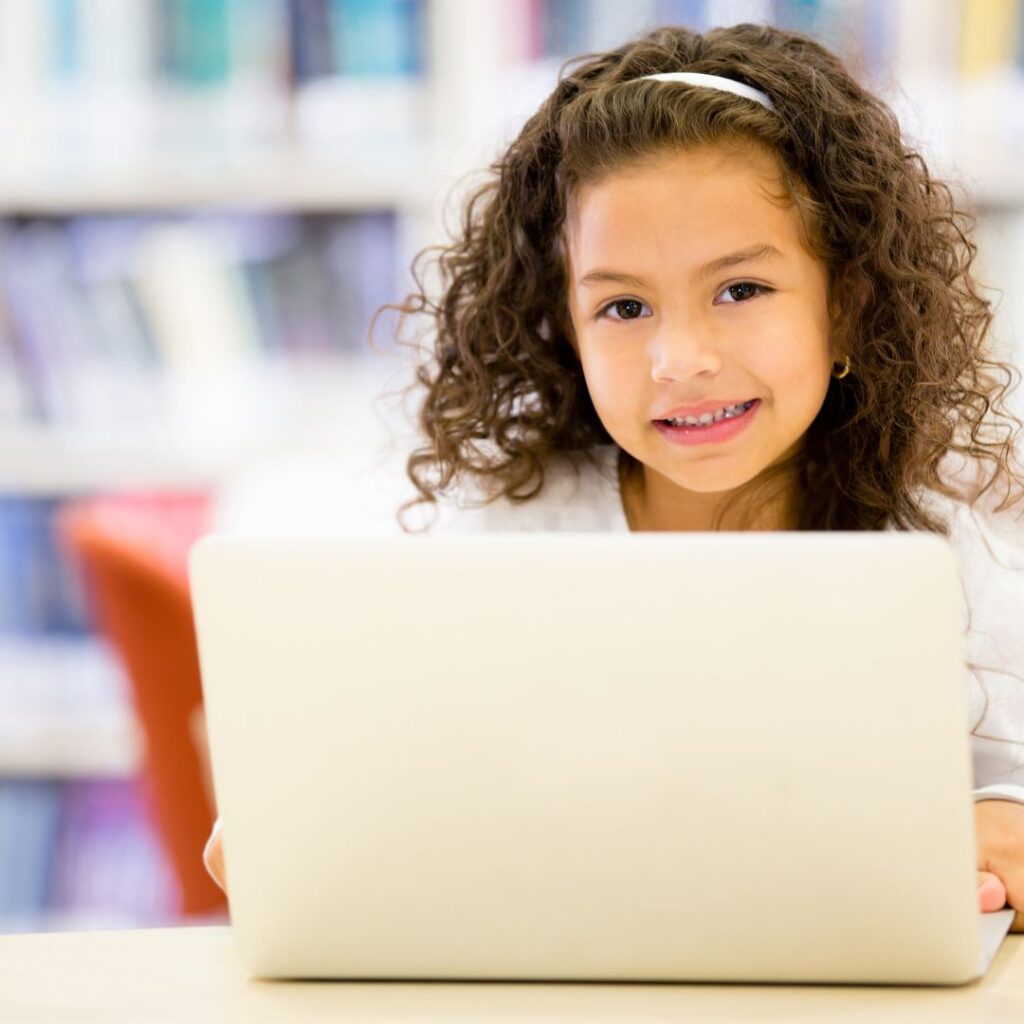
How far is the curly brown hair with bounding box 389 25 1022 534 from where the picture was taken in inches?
47.3

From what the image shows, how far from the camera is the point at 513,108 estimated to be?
78.2 inches

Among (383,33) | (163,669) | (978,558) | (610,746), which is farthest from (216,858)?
(383,33)

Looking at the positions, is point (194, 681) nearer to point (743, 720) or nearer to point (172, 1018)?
point (172, 1018)

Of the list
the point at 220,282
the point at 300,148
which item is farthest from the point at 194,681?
the point at 300,148

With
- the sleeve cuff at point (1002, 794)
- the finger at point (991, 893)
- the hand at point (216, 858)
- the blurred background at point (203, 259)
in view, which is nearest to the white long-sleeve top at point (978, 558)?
the sleeve cuff at point (1002, 794)

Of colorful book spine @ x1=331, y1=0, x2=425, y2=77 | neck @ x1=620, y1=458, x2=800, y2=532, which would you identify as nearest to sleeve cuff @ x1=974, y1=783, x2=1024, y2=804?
neck @ x1=620, y1=458, x2=800, y2=532

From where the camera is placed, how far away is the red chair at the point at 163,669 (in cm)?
185

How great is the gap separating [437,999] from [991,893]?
0.33m

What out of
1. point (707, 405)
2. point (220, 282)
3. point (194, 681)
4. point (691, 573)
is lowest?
point (194, 681)

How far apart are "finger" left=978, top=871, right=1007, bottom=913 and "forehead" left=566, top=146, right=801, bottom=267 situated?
0.50 meters

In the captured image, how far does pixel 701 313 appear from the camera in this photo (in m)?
1.15

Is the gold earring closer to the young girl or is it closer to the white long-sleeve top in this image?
the young girl

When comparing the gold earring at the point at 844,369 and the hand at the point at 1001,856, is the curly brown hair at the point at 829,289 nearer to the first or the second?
the gold earring at the point at 844,369

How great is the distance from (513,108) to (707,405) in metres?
0.93
